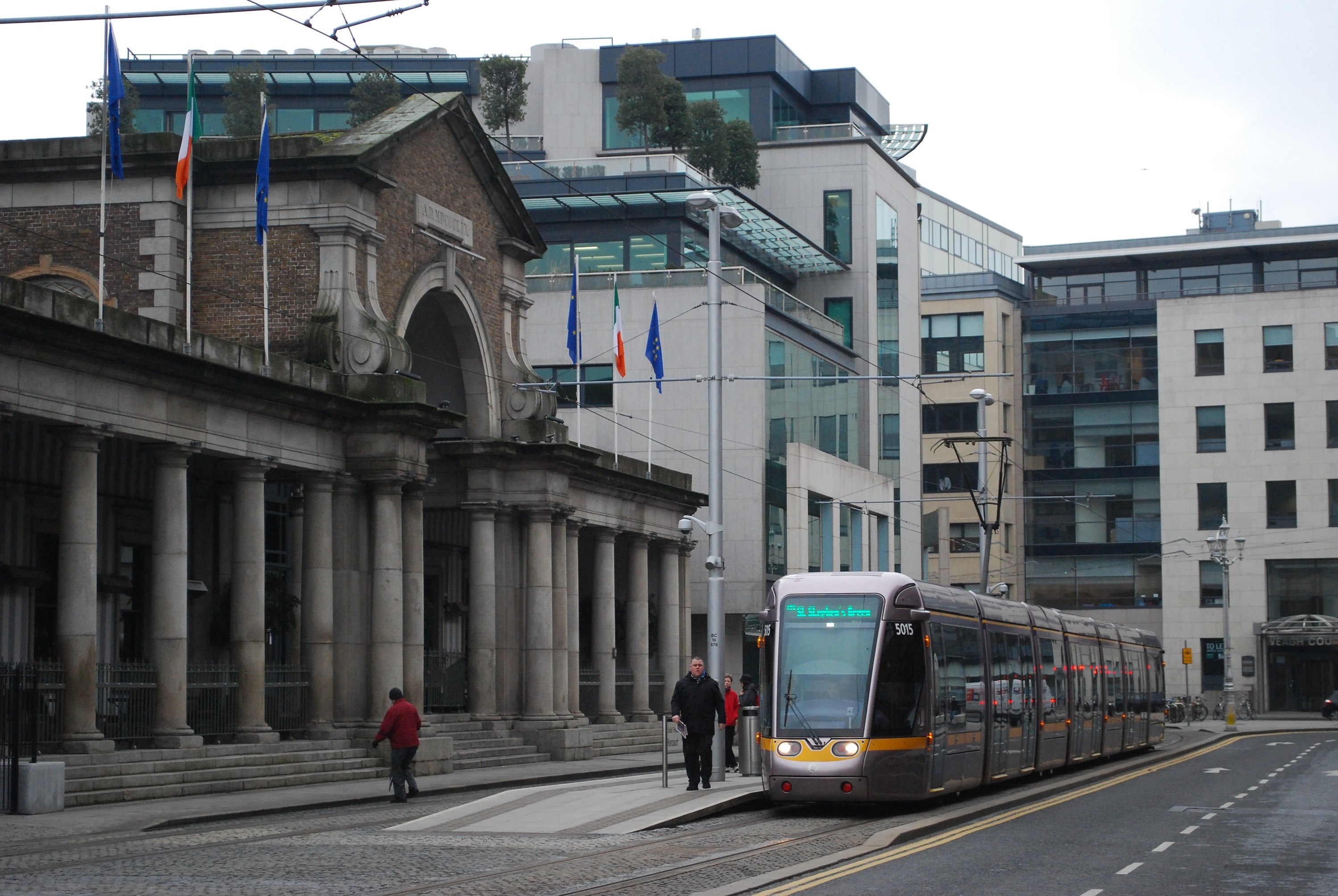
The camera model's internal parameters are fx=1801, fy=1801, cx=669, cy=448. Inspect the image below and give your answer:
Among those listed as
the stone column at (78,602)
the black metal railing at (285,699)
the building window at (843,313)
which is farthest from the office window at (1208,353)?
the stone column at (78,602)

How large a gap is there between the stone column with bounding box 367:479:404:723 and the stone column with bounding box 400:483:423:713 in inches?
22.9

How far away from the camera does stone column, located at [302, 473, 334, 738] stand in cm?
3086

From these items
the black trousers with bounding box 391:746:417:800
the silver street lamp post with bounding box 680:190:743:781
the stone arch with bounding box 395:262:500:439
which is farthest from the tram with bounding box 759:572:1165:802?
the stone arch with bounding box 395:262:500:439

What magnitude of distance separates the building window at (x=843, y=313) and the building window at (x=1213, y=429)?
2711cm

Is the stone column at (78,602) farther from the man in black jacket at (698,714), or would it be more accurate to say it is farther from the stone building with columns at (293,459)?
the man in black jacket at (698,714)

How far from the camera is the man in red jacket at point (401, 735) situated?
81.7 feet

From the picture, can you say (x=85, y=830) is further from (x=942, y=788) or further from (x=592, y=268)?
(x=592, y=268)

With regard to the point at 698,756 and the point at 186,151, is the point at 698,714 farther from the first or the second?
the point at 186,151

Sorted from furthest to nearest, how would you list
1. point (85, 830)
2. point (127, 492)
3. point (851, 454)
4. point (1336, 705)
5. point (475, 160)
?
point (1336, 705)
point (851, 454)
point (475, 160)
point (127, 492)
point (85, 830)

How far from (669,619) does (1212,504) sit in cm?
4822

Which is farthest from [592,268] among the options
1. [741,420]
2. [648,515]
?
[648,515]

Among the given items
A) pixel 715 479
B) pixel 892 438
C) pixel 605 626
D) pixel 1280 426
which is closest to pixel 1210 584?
pixel 1280 426

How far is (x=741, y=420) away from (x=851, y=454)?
9510 mm

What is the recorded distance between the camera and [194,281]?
33344 millimetres
